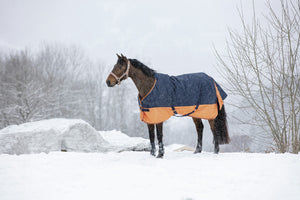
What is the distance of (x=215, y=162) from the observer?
3.12 m

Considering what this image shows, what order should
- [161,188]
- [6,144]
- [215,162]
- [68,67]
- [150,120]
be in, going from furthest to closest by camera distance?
1. [68,67]
2. [6,144]
3. [150,120]
4. [215,162]
5. [161,188]

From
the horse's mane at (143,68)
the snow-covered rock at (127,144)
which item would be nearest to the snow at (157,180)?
the horse's mane at (143,68)

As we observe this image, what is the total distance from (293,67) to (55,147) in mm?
5243

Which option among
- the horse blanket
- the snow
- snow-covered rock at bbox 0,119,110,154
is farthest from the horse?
snow-covered rock at bbox 0,119,110,154

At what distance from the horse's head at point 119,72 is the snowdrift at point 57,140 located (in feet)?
7.66

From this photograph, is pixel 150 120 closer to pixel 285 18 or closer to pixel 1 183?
pixel 1 183

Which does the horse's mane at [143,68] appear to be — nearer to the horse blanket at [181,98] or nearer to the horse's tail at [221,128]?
the horse blanket at [181,98]

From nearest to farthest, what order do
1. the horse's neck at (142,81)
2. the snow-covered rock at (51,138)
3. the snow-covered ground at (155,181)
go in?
the snow-covered ground at (155,181)
the horse's neck at (142,81)
the snow-covered rock at (51,138)

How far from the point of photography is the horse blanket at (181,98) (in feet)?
12.5


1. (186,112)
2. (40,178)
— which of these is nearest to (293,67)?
(186,112)

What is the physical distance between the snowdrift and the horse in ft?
7.02

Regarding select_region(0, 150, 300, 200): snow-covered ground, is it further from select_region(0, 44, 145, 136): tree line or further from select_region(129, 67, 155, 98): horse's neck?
select_region(0, 44, 145, 136): tree line

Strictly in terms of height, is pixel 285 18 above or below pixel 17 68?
below

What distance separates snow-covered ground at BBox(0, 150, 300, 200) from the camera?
1.98 m
